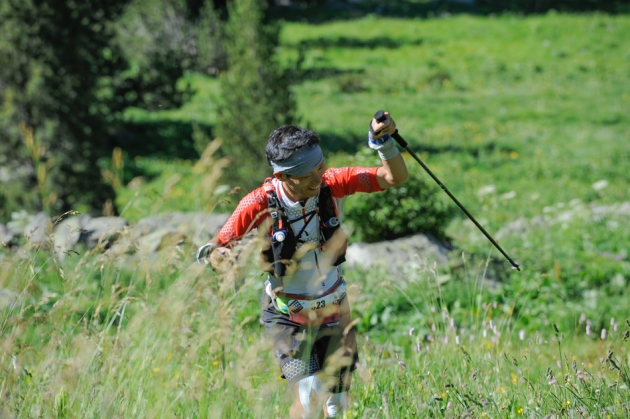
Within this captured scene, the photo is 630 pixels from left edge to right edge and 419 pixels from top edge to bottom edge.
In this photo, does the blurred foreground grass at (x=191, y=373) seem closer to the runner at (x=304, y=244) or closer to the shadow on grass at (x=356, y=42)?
the runner at (x=304, y=244)

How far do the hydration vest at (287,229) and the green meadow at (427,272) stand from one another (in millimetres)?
153

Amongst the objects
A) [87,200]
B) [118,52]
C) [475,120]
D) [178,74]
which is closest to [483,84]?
[475,120]

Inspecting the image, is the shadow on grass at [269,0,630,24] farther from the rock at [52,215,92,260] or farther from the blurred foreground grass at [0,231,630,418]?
the blurred foreground grass at [0,231,630,418]

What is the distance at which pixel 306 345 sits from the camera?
3.19 m

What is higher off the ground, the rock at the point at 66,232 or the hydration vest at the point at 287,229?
the hydration vest at the point at 287,229

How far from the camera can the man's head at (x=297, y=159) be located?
300 cm

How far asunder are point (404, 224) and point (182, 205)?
4.85m

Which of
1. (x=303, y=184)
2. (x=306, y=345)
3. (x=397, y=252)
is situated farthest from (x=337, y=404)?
(x=397, y=252)

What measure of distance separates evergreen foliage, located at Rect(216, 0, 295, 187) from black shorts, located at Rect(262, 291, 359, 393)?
610 cm

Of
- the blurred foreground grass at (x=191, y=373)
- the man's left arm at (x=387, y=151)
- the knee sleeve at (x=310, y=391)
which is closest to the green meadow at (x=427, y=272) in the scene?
the blurred foreground grass at (x=191, y=373)

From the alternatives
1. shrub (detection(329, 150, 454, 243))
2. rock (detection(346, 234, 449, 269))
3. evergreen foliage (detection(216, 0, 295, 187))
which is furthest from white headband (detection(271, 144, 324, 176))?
evergreen foliage (detection(216, 0, 295, 187))

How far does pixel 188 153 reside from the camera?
1491 centimetres

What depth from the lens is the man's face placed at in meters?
3.06

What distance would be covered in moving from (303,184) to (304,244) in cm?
29
